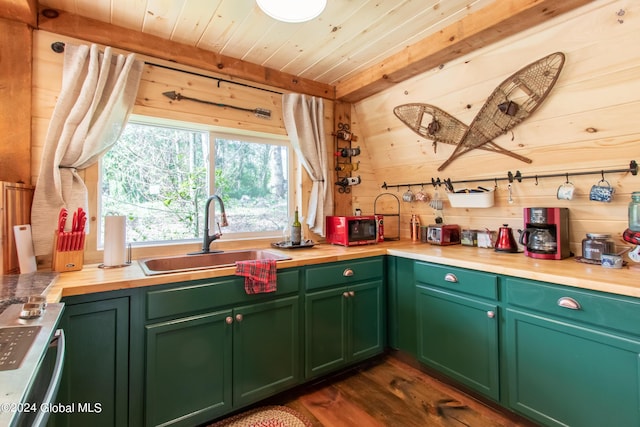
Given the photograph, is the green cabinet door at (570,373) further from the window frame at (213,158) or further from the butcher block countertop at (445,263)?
the window frame at (213,158)

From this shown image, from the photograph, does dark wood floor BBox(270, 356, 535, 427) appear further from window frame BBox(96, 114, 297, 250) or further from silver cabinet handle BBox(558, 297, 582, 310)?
window frame BBox(96, 114, 297, 250)

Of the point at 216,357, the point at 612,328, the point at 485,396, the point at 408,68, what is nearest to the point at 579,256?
the point at 612,328

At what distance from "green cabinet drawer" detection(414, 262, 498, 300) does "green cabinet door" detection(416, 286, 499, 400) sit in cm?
5

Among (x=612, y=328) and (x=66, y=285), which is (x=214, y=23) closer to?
(x=66, y=285)

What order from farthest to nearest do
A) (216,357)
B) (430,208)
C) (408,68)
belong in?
(430,208) < (408,68) < (216,357)

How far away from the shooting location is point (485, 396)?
1.86m

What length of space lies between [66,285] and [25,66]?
128cm

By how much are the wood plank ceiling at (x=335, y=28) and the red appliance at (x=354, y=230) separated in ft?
3.74

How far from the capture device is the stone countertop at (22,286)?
44.9 inches

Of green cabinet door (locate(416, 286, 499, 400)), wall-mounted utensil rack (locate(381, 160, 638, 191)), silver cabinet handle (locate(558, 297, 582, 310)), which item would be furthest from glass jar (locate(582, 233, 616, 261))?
green cabinet door (locate(416, 286, 499, 400))

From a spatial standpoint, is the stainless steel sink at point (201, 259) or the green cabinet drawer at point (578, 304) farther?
the stainless steel sink at point (201, 259)

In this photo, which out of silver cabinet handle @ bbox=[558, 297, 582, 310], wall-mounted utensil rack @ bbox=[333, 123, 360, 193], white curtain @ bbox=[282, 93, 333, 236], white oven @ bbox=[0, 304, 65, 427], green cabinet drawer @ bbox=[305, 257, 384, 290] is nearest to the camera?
white oven @ bbox=[0, 304, 65, 427]

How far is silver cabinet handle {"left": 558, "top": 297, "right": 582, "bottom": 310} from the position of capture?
1.46 metres

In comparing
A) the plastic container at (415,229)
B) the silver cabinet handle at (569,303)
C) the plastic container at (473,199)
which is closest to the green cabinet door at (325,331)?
the plastic container at (415,229)
